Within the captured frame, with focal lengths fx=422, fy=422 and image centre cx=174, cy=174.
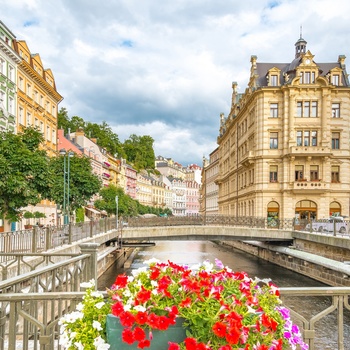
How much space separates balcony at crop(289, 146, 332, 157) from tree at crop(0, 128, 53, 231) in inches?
1039

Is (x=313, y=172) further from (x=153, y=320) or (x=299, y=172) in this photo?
(x=153, y=320)

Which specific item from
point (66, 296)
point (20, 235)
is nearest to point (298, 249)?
point (20, 235)

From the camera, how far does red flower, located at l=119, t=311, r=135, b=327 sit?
2.78 m

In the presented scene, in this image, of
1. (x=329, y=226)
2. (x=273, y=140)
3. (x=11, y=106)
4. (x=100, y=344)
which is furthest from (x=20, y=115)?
(x=100, y=344)

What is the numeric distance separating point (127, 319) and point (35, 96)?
135 ft

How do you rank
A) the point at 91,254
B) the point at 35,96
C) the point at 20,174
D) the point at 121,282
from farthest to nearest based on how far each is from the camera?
the point at 35,96
the point at 20,174
the point at 91,254
the point at 121,282

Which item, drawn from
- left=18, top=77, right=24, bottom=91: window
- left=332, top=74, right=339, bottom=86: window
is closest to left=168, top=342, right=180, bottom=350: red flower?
left=18, top=77, right=24, bottom=91: window

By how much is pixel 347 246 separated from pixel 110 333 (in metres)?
20.6

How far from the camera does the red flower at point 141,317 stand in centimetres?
280

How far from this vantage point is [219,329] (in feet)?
8.86

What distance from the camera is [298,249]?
30.7 m

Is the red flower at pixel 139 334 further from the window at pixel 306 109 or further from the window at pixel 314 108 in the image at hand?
the window at pixel 314 108

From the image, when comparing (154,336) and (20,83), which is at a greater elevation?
(20,83)

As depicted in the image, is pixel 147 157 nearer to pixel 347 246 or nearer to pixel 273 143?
pixel 273 143
